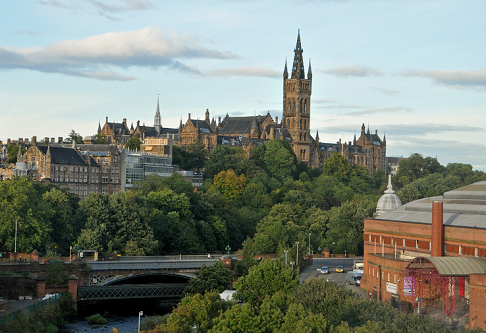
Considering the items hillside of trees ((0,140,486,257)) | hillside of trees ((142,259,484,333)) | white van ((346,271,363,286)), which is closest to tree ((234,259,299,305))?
hillside of trees ((142,259,484,333))

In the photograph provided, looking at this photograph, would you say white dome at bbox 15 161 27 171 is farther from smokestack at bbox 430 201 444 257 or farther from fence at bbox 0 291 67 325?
smokestack at bbox 430 201 444 257

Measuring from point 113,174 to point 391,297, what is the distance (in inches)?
3489

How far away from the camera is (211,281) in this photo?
260 ft

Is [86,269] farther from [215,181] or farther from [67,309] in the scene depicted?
[215,181]

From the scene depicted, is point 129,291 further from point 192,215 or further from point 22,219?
point 192,215

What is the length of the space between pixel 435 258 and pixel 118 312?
38931 mm

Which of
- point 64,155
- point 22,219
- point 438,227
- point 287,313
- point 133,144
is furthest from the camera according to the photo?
point 133,144

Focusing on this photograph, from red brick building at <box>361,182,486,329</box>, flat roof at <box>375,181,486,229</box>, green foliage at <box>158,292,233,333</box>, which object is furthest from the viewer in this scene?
flat roof at <box>375,181,486,229</box>

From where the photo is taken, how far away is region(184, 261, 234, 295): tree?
3113 inches

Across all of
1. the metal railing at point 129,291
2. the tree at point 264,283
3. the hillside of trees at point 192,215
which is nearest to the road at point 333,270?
the hillside of trees at point 192,215

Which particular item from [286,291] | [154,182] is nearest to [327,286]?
[286,291]

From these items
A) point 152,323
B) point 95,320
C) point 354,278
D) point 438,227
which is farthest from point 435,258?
point 95,320

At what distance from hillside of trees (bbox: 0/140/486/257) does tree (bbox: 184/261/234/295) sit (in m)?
18.2

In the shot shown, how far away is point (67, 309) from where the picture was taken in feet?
261
